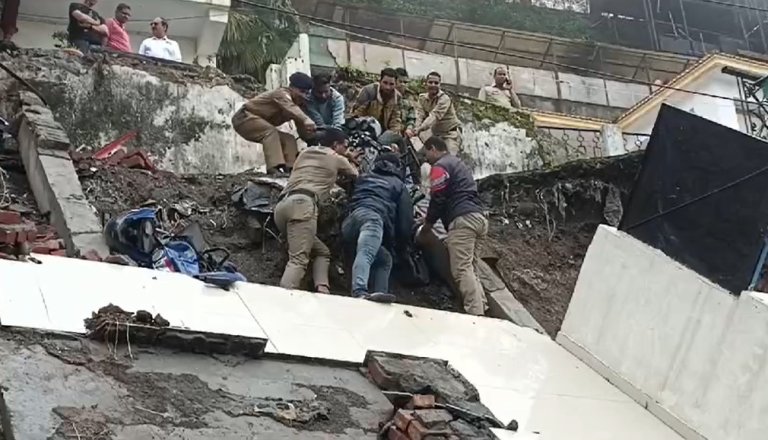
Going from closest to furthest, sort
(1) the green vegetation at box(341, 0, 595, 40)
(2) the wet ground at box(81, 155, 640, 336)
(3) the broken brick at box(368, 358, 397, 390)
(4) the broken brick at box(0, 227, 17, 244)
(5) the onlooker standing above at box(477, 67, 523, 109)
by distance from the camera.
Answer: (3) the broken brick at box(368, 358, 397, 390) → (4) the broken brick at box(0, 227, 17, 244) → (2) the wet ground at box(81, 155, 640, 336) → (5) the onlooker standing above at box(477, 67, 523, 109) → (1) the green vegetation at box(341, 0, 595, 40)

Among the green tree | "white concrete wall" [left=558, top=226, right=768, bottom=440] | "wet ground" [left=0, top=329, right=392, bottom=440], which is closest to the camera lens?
"wet ground" [left=0, top=329, right=392, bottom=440]

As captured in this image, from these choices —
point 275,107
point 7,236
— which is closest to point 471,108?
point 275,107

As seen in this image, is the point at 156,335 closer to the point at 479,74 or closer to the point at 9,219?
the point at 9,219

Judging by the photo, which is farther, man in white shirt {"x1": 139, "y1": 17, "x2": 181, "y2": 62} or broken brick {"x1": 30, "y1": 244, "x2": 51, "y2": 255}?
man in white shirt {"x1": 139, "y1": 17, "x2": 181, "y2": 62}

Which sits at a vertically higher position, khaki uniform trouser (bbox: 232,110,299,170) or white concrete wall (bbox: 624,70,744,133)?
white concrete wall (bbox: 624,70,744,133)

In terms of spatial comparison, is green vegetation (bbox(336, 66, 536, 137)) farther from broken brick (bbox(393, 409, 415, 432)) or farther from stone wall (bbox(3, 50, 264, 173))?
broken brick (bbox(393, 409, 415, 432))

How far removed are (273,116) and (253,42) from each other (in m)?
7.07

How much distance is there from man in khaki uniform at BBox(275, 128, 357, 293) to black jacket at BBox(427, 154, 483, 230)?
0.76 metres

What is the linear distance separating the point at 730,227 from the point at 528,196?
4.66 metres

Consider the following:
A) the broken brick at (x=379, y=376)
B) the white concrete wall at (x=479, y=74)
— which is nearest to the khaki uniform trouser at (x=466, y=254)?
the broken brick at (x=379, y=376)

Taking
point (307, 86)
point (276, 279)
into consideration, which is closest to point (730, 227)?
point (276, 279)

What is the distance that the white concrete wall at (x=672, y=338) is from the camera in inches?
257

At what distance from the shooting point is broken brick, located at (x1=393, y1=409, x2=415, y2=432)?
5.31m

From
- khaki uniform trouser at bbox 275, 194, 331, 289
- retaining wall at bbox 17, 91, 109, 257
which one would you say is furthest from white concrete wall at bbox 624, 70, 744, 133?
retaining wall at bbox 17, 91, 109, 257
